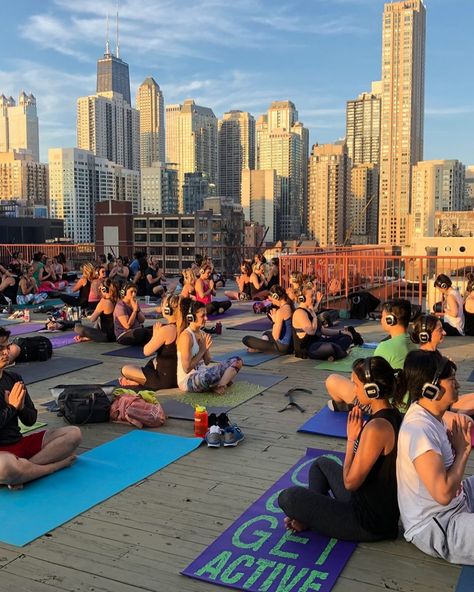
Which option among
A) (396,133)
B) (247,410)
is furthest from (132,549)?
(396,133)

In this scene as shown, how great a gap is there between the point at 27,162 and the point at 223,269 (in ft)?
538

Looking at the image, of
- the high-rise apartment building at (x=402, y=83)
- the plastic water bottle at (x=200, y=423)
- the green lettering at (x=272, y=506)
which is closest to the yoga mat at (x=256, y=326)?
the plastic water bottle at (x=200, y=423)

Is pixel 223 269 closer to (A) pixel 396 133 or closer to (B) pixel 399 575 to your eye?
(B) pixel 399 575

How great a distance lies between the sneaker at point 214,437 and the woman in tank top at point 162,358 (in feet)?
5.43

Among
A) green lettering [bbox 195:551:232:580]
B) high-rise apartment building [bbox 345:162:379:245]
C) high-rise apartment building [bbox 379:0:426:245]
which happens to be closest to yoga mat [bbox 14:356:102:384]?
green lettering [bbox 195:551:232:580]

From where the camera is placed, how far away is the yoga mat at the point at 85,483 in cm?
364

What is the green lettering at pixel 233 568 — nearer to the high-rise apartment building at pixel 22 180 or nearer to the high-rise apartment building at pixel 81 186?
the high-rise apartment building at pixel 81 186

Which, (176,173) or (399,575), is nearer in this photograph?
(399,575)

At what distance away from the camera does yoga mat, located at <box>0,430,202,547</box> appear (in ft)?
11.9

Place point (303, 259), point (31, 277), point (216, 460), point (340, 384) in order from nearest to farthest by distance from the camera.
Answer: point (216, 460), point (340, 384), point (303, 259), point (31, 277)

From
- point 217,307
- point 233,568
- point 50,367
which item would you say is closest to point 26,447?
point 233,568

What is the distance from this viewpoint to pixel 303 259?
539 inches

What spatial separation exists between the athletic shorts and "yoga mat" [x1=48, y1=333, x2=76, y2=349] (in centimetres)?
524

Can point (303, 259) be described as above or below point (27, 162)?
below
